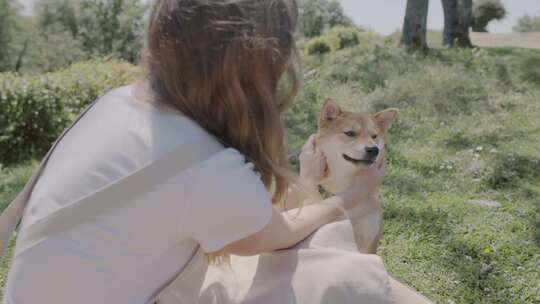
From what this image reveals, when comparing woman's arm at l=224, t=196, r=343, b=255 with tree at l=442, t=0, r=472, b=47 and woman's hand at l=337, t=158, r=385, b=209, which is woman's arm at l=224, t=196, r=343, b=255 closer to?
woman's hand at l=337, t=158, r=385, b=209

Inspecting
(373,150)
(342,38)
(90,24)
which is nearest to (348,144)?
(373,150)

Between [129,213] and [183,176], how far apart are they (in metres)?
0.16

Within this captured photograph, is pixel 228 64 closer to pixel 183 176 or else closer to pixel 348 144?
pixel 183 176

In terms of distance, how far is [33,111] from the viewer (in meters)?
6.61

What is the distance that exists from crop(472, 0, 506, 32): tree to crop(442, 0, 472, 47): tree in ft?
43.1

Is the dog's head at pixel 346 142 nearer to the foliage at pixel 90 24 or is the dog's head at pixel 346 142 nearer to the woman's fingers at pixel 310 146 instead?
the woman's fingers at pixel 310 146

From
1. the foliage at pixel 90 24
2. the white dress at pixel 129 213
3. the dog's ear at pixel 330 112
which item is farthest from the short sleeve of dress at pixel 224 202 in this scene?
the foliage at pixel 90 24

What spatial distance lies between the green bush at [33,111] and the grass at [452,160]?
1.73 feet

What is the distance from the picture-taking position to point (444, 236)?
329 centimetres

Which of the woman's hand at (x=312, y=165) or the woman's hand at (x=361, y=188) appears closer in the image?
the woman's hand at (x=361, y=188)

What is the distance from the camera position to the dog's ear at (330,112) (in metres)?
2.55

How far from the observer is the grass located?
2943 mm

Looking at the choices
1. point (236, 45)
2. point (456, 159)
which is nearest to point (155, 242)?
point (236, 45)

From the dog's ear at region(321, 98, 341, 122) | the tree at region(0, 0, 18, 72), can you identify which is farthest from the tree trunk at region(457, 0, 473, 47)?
the tree at region(0, 0, 18, 72)
